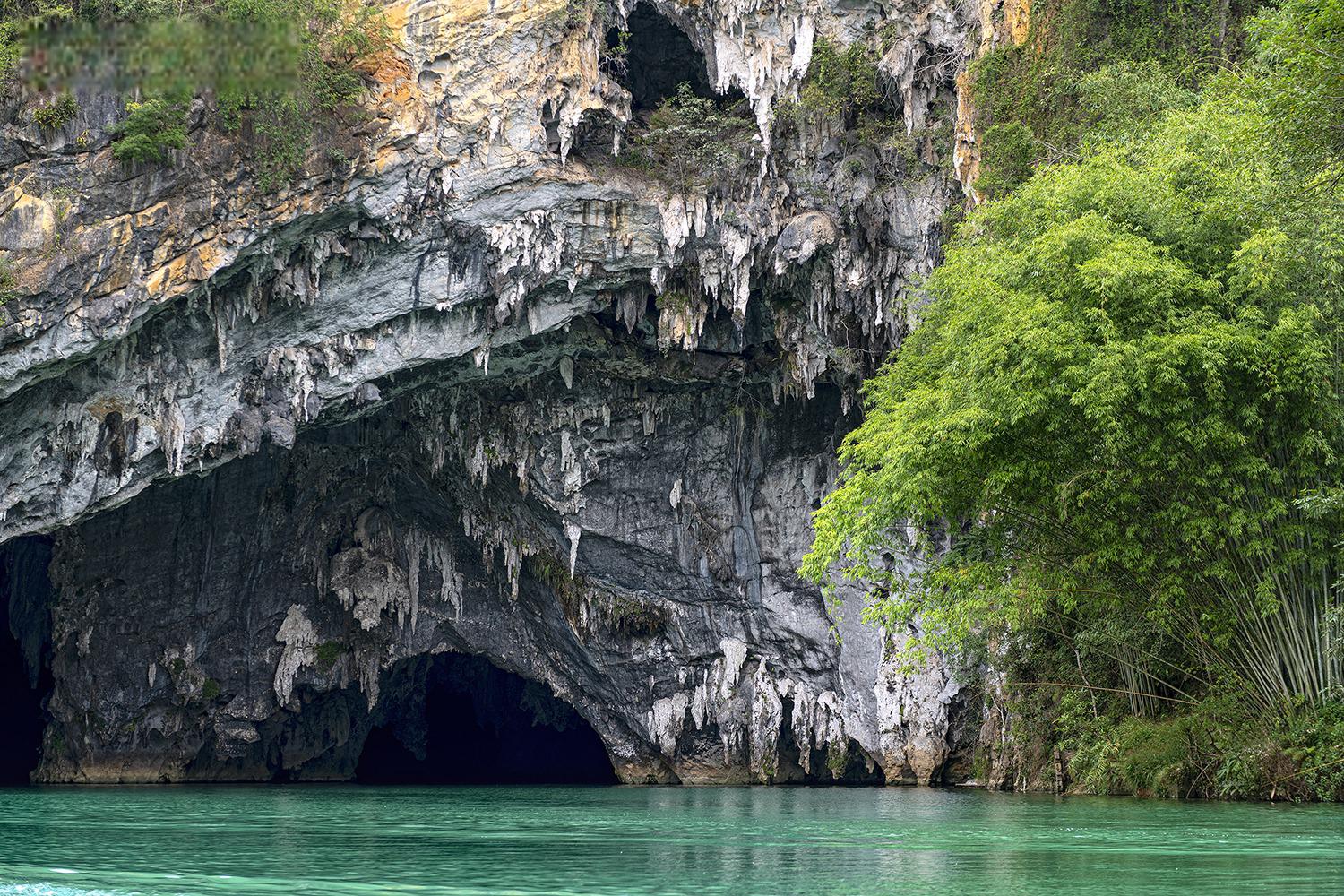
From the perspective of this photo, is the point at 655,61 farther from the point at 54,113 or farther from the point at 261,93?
the point at 54,113

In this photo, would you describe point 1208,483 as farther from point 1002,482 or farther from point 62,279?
point 62,279

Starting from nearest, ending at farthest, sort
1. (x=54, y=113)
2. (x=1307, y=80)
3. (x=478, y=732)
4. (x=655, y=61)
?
(x=1307, y=80)
(x=54, y=113)
(x=655, y=61)
(x=478, y=732)

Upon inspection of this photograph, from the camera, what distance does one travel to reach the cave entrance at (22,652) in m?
33.4

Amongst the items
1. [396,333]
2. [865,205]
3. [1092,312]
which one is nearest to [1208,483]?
[1092,312]

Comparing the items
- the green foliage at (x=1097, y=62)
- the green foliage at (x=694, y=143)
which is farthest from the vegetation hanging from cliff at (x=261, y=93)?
the green foliage at (x=1097, y=62)

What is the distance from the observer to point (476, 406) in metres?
27.9

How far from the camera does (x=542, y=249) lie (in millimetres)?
23797

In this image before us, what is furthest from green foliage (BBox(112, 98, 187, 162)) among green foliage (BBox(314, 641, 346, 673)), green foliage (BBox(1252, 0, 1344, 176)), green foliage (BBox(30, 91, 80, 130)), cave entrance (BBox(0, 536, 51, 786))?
green foliage (BBox(1252, 0, 1344, 176))

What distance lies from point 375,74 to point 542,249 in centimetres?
415

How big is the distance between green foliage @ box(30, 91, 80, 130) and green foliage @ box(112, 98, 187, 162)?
29.9 inches

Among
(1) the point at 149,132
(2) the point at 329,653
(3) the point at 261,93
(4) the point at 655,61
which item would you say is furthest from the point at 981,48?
(2) the point at 329,653

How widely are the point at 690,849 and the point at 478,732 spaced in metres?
32.0

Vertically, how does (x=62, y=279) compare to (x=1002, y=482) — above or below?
above

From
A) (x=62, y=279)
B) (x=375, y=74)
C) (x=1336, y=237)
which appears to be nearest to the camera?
(x=1336, y=237)
